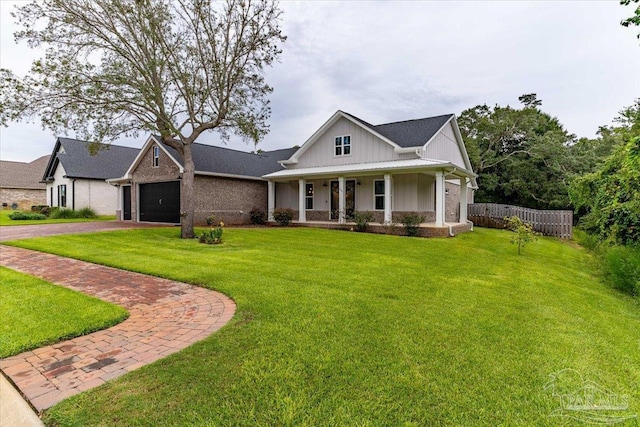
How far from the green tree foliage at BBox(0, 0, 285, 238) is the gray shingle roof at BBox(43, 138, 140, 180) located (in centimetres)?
1284

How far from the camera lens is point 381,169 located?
1503cm

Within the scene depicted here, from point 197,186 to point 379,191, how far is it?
9794 millimetres

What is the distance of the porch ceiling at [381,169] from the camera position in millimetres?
14031

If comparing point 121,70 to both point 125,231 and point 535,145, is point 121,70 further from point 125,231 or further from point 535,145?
point 535,145

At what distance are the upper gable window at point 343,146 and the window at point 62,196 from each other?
70.3 ft

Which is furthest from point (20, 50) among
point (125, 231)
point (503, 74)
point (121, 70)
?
point (503, 74)

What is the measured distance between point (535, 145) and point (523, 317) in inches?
1067

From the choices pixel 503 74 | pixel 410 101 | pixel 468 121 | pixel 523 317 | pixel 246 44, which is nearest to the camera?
pixel 523 317

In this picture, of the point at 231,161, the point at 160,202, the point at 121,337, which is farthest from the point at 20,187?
the point at 121,337

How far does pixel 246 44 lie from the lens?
13016 millimetres

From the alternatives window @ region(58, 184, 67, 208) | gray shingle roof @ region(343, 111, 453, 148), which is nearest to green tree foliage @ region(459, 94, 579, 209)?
gray shingle roof @ region(343, 111, 453, 148)

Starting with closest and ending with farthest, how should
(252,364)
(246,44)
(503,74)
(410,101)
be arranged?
1. (252,364)
2. (246,44)
3. (503,74)
4. (410,101)

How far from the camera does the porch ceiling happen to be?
14031 mm

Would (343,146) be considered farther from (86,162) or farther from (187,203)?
(86,162)
